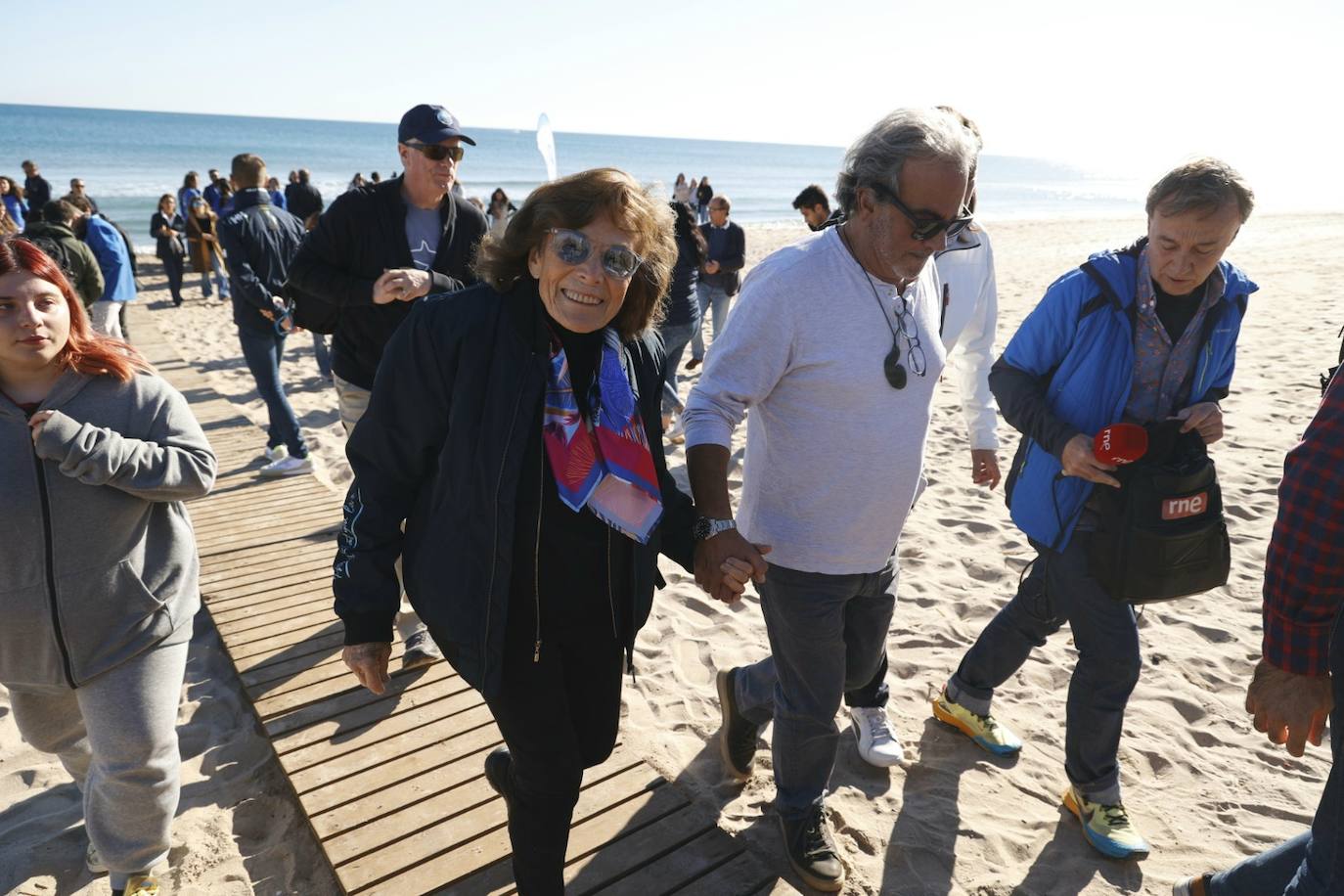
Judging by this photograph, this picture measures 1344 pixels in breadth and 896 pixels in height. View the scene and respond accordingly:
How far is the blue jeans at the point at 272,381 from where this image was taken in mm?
5805

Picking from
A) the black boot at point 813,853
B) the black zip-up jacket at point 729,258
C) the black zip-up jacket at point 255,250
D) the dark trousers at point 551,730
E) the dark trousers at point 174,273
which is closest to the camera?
the dark trousers at point 551,730

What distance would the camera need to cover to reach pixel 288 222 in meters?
5.99

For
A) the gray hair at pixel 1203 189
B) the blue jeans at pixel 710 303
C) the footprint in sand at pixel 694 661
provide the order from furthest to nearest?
1. the blue jeans at pixel 710 303
2. the footprint in sand at pixel 694 661
3. the gray hair at pixel 1203 189

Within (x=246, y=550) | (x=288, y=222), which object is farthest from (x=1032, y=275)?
(x=246, y=550)

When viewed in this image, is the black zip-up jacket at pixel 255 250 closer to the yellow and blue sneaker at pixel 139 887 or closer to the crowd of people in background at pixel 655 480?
the crowd of people in background at pixel 655 480

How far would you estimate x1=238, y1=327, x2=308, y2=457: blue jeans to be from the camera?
5805 millimetres

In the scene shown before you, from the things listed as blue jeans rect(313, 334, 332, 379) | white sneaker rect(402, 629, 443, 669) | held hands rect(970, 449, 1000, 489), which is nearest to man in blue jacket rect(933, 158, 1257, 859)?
held hands rect(970, 449, 1000, 489)

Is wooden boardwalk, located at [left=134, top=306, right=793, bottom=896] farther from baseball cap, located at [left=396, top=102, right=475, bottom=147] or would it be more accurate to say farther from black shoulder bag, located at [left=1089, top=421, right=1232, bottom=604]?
baseball cap, located at [left=396, top=102, right=475, bottom=147]

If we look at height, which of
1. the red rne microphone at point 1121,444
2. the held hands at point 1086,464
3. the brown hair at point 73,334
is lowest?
the held hands at point 1086,464

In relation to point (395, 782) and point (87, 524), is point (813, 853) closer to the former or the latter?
point (395, 782)

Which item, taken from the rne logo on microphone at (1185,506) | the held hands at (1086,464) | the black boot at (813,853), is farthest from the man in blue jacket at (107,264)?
the rne logo on microphone at (1185,506)

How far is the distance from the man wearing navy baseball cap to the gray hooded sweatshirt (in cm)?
105

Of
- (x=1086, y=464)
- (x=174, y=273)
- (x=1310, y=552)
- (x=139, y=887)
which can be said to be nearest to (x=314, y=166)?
(x=174, y=273)

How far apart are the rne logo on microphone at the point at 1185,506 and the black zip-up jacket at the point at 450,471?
171 cm
